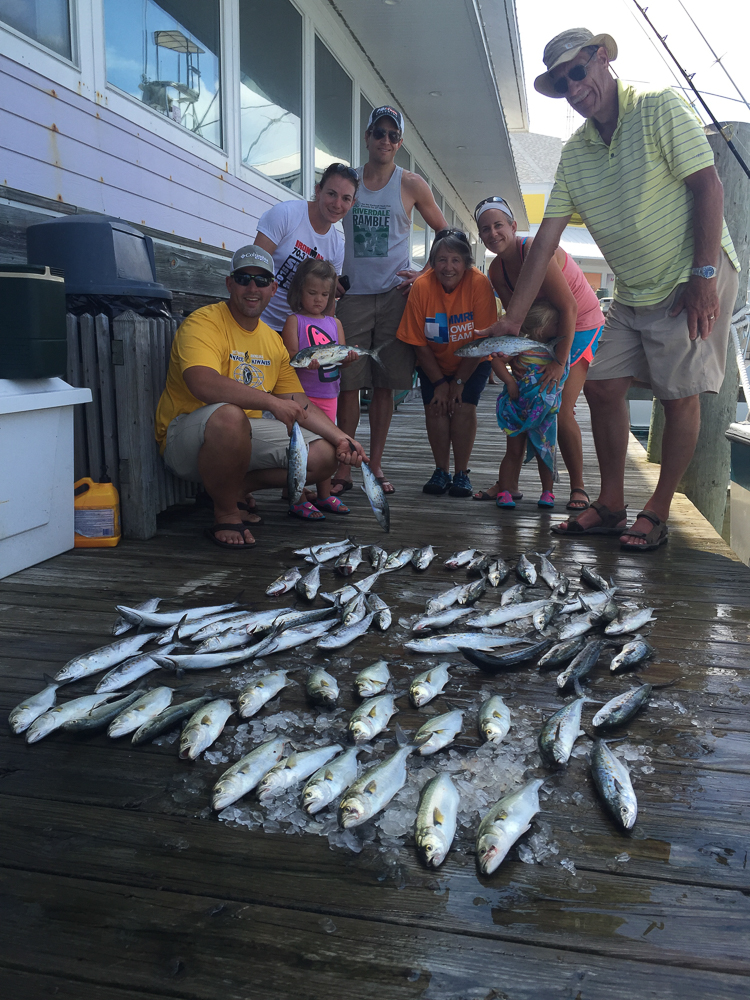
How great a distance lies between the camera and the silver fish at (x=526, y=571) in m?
3.43

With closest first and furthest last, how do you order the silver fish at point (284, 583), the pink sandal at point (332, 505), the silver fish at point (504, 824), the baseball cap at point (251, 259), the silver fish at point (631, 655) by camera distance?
the silver fish at point (504, 824), the silver fish at point (631, 655), the silver fish at point (284, 583), the baseball cap at point (251, 259), the pink sandal at point (332, 505)

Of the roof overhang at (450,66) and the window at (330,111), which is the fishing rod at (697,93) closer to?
the roof overhang at (450,66)

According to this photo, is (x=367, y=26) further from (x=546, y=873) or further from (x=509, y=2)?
(x=546, y=873)

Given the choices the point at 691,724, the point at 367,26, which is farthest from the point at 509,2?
the point at 691,724

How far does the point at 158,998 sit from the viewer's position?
49.1 inches

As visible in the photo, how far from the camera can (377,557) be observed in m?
3.66

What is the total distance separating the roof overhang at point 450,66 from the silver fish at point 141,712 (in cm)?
818

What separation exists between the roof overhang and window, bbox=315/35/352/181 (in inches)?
21.2

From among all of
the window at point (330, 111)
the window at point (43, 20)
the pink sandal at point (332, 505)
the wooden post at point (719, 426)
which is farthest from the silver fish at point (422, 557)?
the window at point (330, 111)

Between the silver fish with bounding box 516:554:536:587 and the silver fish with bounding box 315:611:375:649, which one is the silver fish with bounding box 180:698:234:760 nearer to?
the silver fish with bounding box 315:611:375:649

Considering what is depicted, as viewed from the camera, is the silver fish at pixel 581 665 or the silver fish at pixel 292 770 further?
the silver fish at pixel 581 665

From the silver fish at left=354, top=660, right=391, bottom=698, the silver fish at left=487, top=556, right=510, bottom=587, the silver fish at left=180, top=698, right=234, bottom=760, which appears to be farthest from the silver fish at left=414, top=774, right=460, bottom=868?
the silver fish at left=487, top=556, right=510, bottom=587

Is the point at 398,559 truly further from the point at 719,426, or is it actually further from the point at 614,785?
the point at 719,426

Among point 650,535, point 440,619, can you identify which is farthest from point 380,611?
point 650,535
